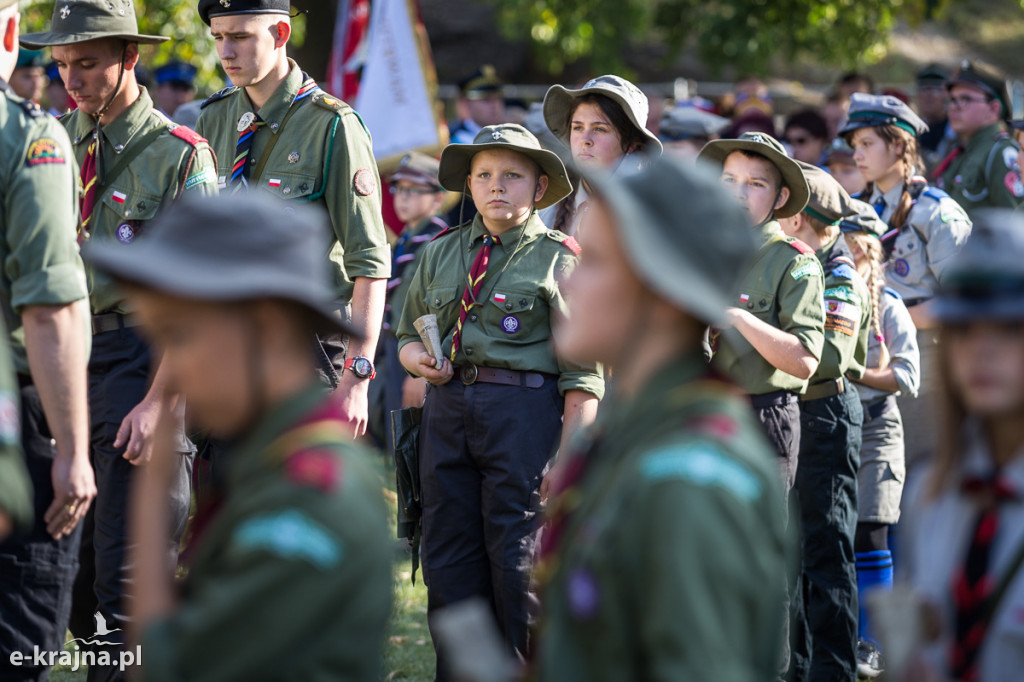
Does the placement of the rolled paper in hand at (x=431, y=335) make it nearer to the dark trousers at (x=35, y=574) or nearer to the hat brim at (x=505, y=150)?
the hat brim at (x=505, y=150)

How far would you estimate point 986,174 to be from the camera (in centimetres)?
882

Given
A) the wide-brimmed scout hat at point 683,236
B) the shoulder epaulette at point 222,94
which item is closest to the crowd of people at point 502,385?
the wide-brimmed scout hat at point 683,236

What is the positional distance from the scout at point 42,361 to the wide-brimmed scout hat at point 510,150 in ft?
6.03

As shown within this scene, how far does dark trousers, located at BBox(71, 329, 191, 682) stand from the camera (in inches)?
179

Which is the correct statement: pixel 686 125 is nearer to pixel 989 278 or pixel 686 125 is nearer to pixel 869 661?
pixel 869 661

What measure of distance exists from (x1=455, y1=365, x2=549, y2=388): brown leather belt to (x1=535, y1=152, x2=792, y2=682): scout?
2.62 metres

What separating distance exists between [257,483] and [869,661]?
493 centimetres

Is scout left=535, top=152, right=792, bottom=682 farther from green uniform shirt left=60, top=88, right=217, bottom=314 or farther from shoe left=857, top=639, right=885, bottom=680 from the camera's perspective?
shoe left=857, top=639, right=885, bottom=680

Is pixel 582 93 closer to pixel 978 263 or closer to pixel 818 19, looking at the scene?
pixel 978 263

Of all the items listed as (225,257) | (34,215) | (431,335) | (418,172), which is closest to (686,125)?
(418,172)

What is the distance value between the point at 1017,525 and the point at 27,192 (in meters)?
2.87

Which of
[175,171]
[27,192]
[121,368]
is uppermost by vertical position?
[27,192]

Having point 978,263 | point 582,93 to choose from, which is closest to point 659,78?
point 582,93

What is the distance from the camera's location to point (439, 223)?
840cm
